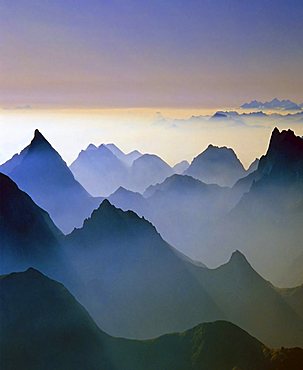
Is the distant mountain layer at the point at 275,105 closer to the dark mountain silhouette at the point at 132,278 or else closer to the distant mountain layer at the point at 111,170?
the distant mountain layer at the point at 111,170

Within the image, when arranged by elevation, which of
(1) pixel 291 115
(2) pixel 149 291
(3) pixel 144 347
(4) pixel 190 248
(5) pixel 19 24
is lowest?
(3) pixel 144 347

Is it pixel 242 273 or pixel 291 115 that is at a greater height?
pixel 291 115

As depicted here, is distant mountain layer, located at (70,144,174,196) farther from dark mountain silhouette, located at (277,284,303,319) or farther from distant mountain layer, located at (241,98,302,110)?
dark mountain silhouette, located at (277,284,303,319)

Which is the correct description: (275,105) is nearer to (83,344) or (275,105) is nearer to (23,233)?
(23,233)

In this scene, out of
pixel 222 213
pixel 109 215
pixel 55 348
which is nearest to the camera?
pixel 55 348

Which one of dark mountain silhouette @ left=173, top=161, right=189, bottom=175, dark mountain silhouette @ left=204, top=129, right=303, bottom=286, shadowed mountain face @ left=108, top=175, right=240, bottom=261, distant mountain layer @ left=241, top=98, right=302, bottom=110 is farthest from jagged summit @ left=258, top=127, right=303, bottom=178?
dark mountain silhouette @ left=173, top=161, right=189, bottom=175

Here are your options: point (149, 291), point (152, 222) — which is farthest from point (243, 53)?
point (149, 291)

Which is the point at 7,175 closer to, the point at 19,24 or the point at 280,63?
the point at 19,24
